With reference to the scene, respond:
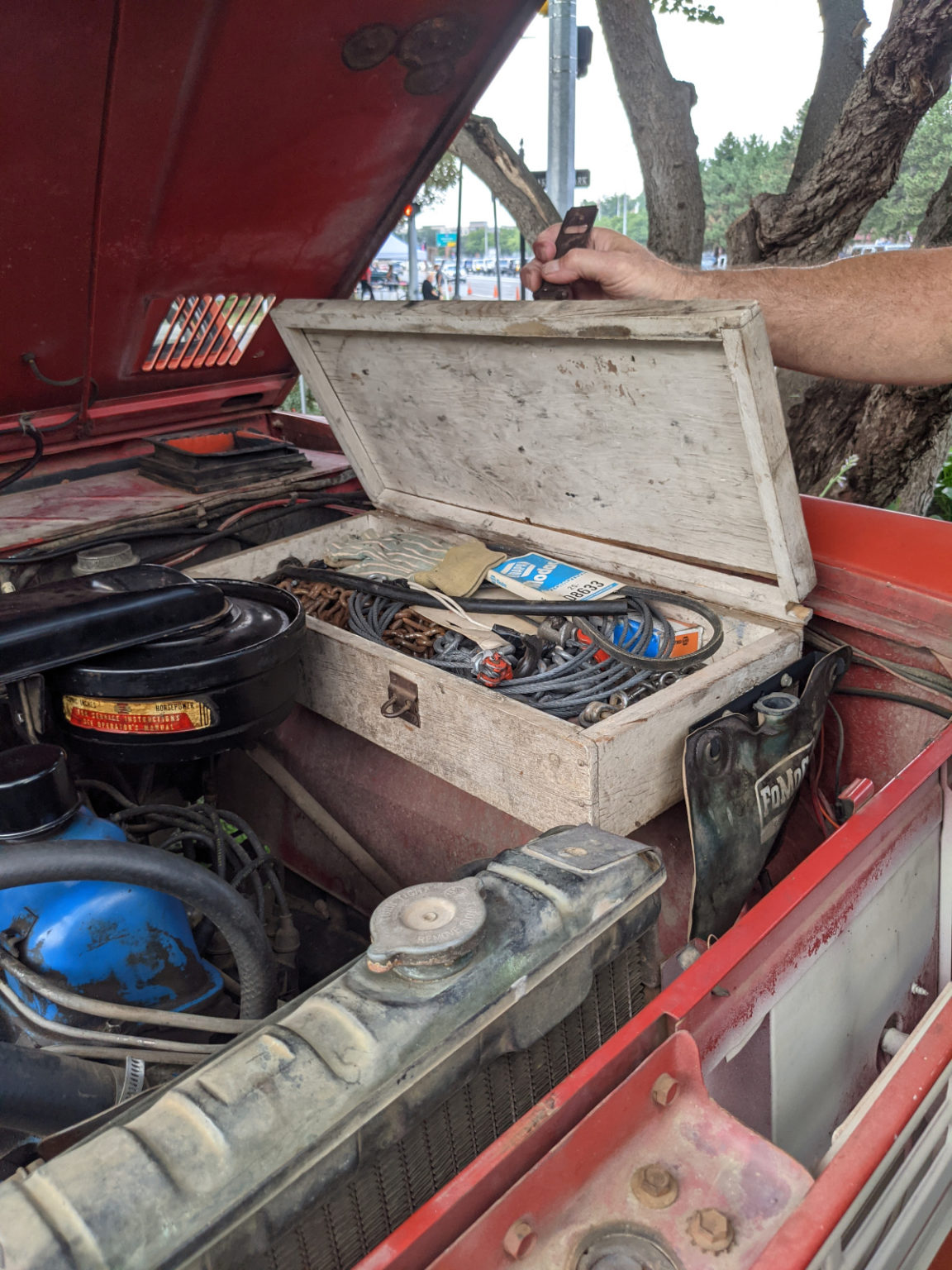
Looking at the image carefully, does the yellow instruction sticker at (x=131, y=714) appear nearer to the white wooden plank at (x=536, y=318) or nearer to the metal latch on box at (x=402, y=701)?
the metal latch on box at (x=402, y=701)

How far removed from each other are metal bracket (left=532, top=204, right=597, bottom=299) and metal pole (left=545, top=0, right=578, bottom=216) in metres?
2.53

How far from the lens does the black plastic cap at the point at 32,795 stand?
1.08m

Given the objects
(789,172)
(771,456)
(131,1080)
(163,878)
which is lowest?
(131,1080)

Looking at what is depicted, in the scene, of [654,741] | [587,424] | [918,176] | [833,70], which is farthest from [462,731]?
[918,176]

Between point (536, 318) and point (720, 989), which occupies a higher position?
point (536, 318)

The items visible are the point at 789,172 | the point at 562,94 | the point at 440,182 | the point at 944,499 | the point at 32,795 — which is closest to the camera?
the point at 32,795

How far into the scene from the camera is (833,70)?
388 centimetres

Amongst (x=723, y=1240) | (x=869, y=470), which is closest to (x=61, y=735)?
(x=723, y=1240)

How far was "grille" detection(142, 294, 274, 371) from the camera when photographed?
222cm

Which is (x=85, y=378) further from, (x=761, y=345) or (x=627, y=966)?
(x=627, y=966)

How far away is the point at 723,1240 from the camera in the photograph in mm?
700

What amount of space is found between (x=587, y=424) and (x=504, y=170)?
2.75 meters

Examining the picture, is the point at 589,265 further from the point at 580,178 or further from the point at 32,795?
the point at 580,178

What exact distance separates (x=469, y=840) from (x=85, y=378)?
4.68ft
